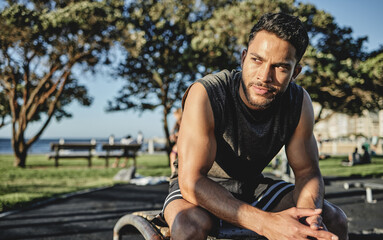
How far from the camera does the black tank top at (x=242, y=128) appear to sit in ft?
5.55

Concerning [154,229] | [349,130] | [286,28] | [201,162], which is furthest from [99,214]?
[349,130]

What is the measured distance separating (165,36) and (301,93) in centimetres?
1272

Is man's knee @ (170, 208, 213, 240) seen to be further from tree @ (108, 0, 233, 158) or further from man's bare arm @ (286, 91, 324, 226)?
tree @ (108, 0, 233, 158)

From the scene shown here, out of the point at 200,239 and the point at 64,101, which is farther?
the point at 64,101

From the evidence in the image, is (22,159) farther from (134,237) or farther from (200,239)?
(200,239)

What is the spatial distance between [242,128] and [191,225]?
0.64 meters

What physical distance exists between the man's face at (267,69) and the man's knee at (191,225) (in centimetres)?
71

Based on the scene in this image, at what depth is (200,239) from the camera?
1.31 m

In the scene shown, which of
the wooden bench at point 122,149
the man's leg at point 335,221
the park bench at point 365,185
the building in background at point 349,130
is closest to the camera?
the man's leg at point 335,221

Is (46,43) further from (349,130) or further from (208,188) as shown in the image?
(349,130)

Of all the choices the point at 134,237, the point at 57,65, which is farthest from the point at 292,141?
the point at 57,65

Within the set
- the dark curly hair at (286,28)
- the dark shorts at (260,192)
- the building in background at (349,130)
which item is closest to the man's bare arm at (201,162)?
the dark shorts at (260,192)

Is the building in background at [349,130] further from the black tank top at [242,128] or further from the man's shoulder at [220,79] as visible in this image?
the man's shoulder at [220,79]

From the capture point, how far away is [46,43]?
460 inches
